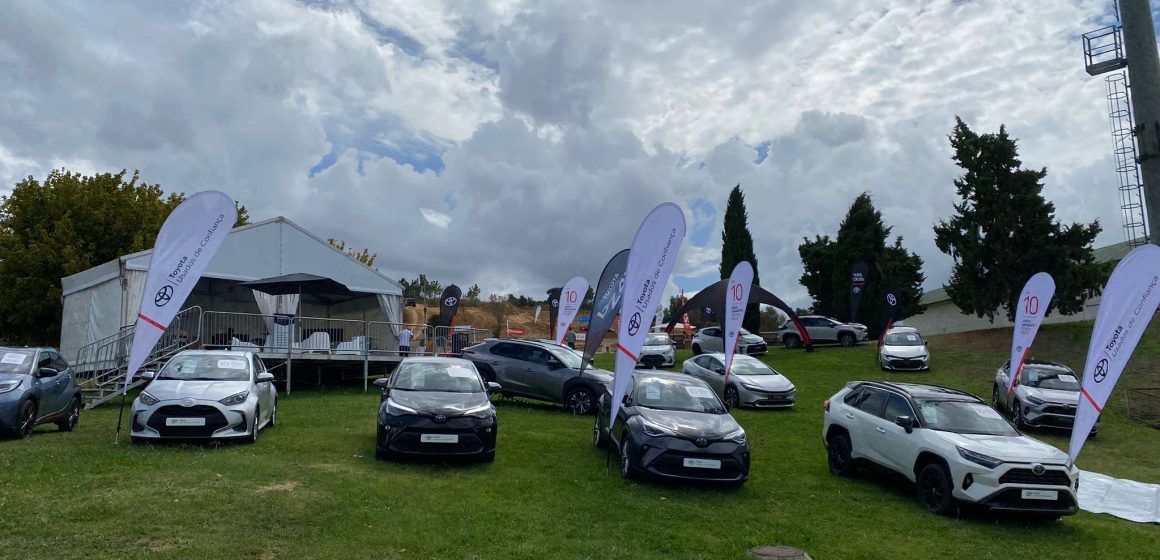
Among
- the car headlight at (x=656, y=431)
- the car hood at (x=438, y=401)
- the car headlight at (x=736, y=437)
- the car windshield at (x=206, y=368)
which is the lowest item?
the car headlight at (x=736, y=437)

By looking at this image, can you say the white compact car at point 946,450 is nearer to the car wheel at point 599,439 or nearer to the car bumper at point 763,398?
the car wheel at point 599,439

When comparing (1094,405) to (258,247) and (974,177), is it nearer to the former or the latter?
(258,247)

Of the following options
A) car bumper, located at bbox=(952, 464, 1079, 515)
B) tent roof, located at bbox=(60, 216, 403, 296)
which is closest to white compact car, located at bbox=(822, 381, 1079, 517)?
car bumper, located at bbox=(952, 464, 1079, 515)

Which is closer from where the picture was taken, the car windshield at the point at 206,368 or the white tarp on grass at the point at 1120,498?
the white tarp on grass at the point at 1120,498

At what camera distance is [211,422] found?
34.1ft

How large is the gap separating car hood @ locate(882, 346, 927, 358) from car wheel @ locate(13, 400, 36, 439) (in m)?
23.0

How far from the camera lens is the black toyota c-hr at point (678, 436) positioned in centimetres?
900

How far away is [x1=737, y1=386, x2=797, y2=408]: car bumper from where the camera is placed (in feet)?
55.9

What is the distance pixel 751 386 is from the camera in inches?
674

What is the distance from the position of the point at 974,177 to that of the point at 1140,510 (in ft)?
75.3

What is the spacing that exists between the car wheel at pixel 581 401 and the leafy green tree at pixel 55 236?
23.1 meters

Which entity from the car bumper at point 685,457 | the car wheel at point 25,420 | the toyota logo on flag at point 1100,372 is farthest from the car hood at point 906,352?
the car wheel at point 25,420

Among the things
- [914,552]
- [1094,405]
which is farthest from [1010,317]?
[914,552]

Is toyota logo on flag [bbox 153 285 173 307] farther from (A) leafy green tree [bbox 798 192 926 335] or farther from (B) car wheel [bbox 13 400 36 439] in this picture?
(A) leafy green tree [bbox 798 192 926 335]
